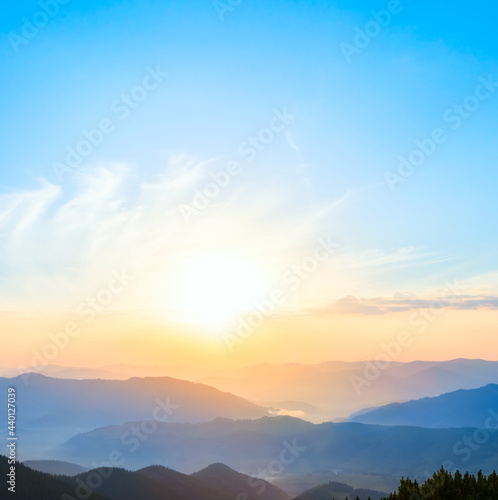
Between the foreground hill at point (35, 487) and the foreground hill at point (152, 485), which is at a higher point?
the foreground hill at point (35, 487)

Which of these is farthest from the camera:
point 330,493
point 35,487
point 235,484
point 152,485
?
point 330,493

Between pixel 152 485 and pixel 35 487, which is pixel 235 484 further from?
pixel 35 487

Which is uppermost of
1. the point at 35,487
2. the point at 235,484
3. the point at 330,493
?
the point at 35,487

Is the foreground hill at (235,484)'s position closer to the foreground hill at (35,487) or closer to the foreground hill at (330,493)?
the foreground hill at (330,493)

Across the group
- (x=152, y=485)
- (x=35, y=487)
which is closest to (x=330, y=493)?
(x=152, y=485)

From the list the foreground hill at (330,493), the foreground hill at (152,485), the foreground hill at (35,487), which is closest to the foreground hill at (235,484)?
the foreground hill at (152,485)

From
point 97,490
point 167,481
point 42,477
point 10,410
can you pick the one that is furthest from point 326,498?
point 10,410

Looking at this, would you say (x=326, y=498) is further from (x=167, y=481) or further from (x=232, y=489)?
(x=167, y=481)

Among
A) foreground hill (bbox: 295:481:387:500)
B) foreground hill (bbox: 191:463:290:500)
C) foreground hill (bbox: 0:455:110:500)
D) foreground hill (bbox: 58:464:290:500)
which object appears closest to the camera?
foreground hill (bbox: 0:455:110:500)

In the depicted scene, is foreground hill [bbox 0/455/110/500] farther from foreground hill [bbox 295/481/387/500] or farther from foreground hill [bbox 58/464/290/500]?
foreground hill [bbox 295/481/387/500]

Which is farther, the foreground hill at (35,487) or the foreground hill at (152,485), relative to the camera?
the foreground hill at (152,485)

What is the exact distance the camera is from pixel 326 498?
143m

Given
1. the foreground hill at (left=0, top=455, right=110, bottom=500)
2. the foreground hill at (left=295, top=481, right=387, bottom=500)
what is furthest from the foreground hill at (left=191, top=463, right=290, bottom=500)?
the foreground hill at (left=0, top=455, right=110, bottom=500)

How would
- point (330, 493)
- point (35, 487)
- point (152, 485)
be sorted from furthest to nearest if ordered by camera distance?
point (330, 493) → point (152, 485) → point (35, 487)
